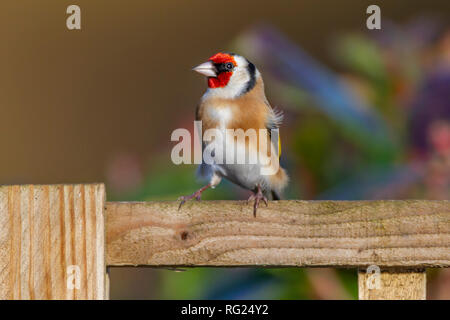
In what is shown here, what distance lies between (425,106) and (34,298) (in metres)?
1.57

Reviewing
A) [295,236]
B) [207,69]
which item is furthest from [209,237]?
[207,69]

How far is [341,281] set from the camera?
202 centimetres

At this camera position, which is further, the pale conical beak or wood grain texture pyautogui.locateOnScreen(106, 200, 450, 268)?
the pale conical beak

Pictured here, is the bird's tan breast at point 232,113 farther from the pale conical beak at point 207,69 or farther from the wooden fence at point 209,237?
the wooden fence at point 209,237

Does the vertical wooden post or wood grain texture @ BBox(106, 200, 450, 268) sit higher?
wood grain texture @ BBox(106, 200, 450, 268)

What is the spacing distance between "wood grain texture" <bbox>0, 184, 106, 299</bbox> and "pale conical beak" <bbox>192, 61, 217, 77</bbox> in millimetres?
639

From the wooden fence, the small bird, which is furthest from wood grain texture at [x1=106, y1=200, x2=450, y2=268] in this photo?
the small bird

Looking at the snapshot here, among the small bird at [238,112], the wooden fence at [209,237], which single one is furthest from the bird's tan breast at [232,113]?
the wooden fence at [209,237]

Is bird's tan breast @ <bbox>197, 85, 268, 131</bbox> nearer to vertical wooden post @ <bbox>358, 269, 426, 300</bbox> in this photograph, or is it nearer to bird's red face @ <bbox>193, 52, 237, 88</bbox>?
bird's red face @ <bbox>193, 52, 237, 88</bbox>

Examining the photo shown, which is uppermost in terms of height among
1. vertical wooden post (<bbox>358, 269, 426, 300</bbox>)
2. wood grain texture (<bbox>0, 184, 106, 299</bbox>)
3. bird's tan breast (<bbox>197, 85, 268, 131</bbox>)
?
bird's tan breast (<bbox>197, 85, 268, 131</bbox>)

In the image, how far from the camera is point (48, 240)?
936 mm

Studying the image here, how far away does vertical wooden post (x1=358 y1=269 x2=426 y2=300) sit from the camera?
0.95 meters
